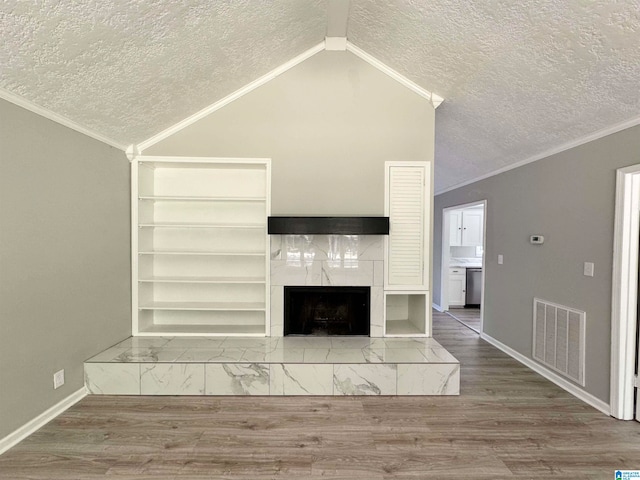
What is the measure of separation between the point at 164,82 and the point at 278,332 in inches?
98.9

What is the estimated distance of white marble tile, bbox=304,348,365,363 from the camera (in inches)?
104

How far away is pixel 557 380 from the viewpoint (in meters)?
2.90

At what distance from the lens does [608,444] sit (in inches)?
81.4

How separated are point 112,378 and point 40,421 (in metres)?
0.49

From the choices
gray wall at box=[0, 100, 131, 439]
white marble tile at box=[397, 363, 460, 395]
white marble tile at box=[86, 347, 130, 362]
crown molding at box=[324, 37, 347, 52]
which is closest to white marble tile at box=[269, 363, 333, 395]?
white marble tile at box=[397, 363, 460, 395]

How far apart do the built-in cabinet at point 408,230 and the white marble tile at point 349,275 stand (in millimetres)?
189

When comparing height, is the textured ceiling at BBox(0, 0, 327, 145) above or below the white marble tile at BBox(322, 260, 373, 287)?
above

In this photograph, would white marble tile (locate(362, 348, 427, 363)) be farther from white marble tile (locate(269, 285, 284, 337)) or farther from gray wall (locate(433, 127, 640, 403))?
gray wall (locate(433, 127, 640, 403))

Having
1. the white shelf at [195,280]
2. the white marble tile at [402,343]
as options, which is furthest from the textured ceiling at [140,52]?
the white marble tile at [402,343]

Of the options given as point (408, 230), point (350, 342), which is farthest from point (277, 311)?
point (408, 230)

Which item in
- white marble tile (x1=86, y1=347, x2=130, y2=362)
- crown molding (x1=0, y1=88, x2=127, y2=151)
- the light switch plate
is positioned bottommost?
white marble tile (x1=86, y1=347, x2=130, y2=362)

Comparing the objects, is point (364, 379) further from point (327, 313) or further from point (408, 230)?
point (408, 230)

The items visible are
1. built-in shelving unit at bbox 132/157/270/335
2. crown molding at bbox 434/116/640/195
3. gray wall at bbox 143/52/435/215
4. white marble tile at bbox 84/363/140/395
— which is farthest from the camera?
built-in shelving unit at bbox 132/157/270/335

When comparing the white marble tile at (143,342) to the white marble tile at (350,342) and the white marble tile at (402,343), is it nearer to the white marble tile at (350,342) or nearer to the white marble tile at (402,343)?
the white marble tile at (350,342)
